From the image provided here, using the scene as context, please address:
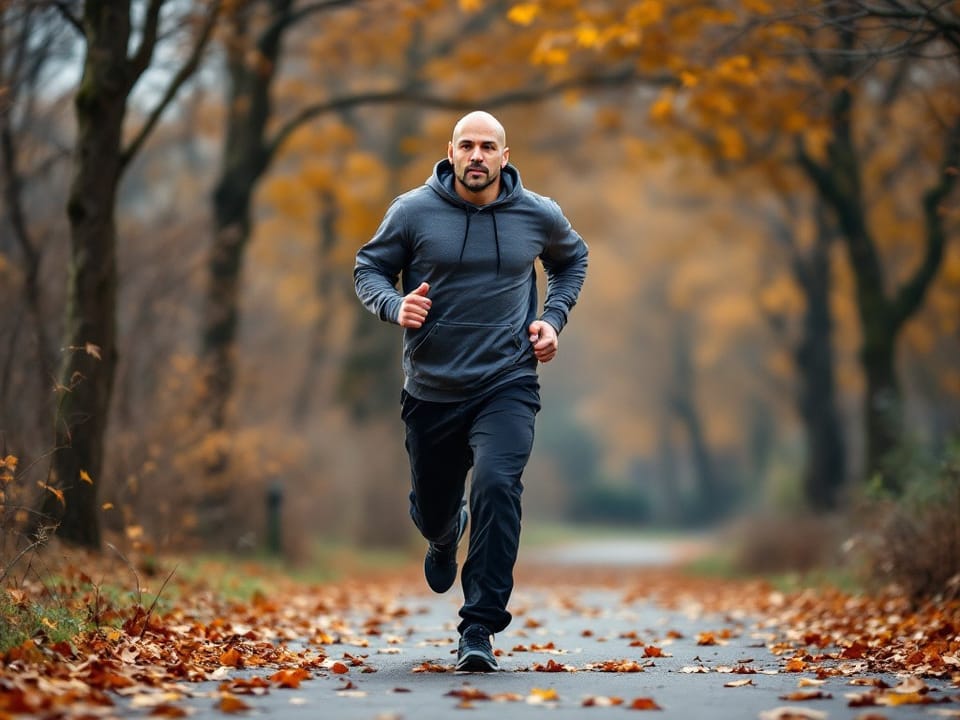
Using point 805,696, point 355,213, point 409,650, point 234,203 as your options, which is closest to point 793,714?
point 805,696

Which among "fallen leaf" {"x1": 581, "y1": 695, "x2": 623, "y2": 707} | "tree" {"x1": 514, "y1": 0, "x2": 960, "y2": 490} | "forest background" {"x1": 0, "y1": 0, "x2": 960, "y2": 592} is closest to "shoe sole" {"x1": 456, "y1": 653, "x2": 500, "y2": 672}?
"fallen leaf" {"x1": 581, "y1": 695, "x2": 623, "y2": 707}

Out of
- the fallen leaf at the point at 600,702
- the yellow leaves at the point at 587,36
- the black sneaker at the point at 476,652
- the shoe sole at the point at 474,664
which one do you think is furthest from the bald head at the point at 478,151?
the yellow leaves at the point at 587,36

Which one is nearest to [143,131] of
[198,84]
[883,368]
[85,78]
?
[85,78]

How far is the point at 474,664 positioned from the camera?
631cm

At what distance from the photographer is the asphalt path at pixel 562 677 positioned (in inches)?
199

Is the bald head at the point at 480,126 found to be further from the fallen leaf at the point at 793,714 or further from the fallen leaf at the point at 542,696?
the fallen leaf at the point at 793,714

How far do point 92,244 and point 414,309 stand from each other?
4337mm

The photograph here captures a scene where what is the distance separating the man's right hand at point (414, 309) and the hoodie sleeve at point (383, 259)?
0.93ft

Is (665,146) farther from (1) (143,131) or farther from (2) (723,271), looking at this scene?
(2) (723,271)

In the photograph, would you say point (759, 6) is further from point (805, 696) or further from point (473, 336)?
point (805, 696)

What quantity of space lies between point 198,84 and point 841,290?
47.8ft

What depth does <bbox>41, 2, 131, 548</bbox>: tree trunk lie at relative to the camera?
31.6 feet

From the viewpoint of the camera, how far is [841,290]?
29453 mm

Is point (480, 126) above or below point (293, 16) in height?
below
